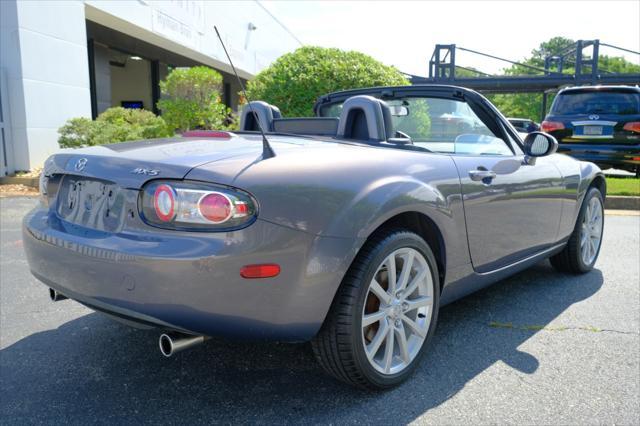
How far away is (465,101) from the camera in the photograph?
3.31 metres

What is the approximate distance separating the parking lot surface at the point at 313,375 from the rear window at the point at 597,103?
23.6ft

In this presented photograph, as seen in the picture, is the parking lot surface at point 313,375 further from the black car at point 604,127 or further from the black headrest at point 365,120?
the black car at point 604,127

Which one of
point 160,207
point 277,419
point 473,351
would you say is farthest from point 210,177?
point 473,351

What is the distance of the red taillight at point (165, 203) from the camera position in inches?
79.9

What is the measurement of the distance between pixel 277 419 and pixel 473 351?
121 centimetres

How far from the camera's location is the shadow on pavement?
221 centimetres

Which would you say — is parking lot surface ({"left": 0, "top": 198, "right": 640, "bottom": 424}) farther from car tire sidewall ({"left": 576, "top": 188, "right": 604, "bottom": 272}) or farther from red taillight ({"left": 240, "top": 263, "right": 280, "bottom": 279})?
car tire sidewall ({"left": 576, "top": 188, "right": 604, "bottom": 272})

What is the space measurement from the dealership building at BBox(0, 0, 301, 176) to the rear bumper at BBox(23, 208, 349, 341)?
29.0ft

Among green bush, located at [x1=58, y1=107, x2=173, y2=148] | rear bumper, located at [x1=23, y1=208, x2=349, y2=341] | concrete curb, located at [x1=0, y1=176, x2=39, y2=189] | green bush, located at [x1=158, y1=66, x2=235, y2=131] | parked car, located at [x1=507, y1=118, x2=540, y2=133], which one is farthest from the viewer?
green bush, located at [x1=158, y1=66, x2=235, y2=131]

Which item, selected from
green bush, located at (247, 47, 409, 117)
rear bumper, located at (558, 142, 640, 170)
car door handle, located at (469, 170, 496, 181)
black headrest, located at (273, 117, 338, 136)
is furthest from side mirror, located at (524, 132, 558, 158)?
rear bumper, located at (558, 142, 640, 170)

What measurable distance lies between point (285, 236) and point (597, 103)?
956 centimetres

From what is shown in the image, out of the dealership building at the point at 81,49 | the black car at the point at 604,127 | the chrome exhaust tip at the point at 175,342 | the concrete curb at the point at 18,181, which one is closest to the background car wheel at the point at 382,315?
the chrome exhaust tip at the point at 175,342

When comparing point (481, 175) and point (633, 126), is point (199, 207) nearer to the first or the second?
point (481, 175)

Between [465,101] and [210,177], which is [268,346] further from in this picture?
[465,101]
